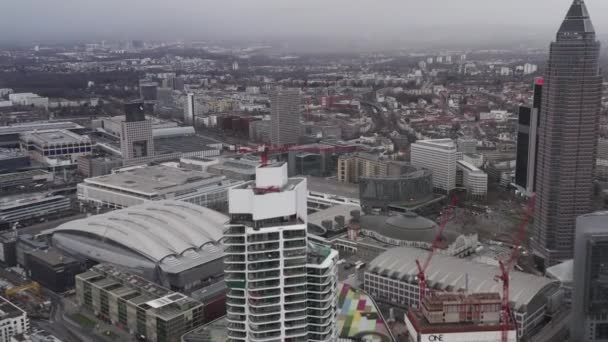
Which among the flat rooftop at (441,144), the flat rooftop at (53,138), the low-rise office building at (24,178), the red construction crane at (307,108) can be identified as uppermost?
the red construction crane at (307,108)

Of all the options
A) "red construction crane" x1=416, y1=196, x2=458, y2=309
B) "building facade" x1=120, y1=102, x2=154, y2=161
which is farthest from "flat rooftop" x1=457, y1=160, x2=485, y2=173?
"building facade" x1=120, y1=102, x2=154, y2=161

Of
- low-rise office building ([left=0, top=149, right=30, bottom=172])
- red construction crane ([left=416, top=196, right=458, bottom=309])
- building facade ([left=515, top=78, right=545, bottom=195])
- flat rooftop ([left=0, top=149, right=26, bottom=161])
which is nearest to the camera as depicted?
red construction crane ([left=416, top=196, right=458, bottom=309])

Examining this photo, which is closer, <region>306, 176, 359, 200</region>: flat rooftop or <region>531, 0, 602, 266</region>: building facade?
<region>531, 0, 602, 266</region>: building facade

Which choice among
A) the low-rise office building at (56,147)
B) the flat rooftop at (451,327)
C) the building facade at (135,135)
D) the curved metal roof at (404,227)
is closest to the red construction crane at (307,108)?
the building facade at (135,135)

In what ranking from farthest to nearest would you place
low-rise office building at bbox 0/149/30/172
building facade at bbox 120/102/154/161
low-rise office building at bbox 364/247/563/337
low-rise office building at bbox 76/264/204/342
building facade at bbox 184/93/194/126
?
building facade at bbox 184/93/194/126, building facade at bbox 120/102/154/161, low-rise office building at bbox 0/149/30/172, low-rise office building at bbox 364/247/563/337, low-rise office building at bbox 76/264/204/342

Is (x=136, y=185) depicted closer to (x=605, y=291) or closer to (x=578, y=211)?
(x=578, y=211)

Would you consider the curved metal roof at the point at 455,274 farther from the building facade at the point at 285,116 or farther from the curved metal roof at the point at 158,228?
the building facade at the point at 285,116

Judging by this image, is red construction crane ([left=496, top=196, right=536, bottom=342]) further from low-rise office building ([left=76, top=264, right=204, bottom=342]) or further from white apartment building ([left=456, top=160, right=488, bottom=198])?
low-rise office building ([left=76, top=264, right=204, bottom=342])
